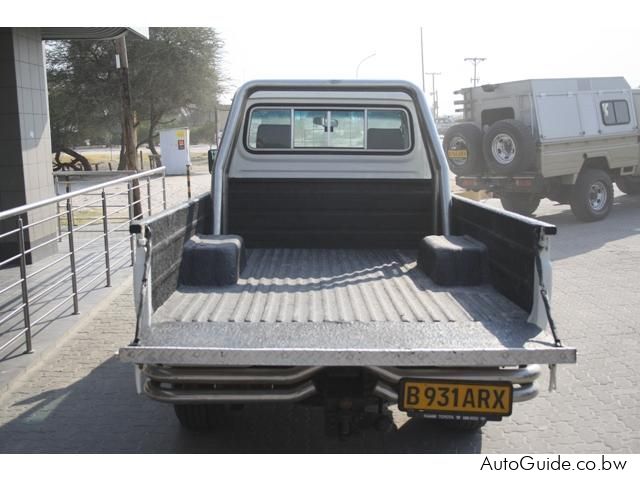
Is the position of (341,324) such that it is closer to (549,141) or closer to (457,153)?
(549,141)

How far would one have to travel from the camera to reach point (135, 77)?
31906 millimetres

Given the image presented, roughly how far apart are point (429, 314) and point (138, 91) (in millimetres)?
30410

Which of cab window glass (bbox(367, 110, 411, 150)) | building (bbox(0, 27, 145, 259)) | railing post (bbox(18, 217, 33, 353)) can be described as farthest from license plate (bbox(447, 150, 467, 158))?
railing post (bbox(18, 217, 33, 353))

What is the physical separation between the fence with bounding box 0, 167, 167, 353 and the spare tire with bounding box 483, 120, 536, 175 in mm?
6139

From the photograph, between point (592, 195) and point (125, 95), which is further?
point (125, 95)

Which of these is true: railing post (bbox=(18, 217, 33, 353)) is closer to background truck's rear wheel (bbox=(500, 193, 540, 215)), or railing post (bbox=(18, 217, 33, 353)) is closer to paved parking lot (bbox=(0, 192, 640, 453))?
paved parking lot (bbox=(0, 192, 640, 453))

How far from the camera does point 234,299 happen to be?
13.9 feet

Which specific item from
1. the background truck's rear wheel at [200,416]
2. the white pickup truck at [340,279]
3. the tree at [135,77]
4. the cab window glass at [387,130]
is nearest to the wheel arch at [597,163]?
the cab window glass at [387,130]

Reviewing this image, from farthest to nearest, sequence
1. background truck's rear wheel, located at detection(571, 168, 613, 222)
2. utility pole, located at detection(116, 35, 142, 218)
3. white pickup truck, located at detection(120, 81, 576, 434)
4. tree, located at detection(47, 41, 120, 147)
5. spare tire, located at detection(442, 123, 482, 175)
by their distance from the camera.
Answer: tree, located at detection(47, 41, 120, 147) → utility pole, located at detection(116, 35, 142, 218) → spare tire, located at detection(442, 123, 482, 175) → background truck's rear wheel, located at detection(571, 168, 613, 222) → white pickup truck, located at detection(120, 81, 576, 434)

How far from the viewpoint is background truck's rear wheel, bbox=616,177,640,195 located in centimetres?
1488

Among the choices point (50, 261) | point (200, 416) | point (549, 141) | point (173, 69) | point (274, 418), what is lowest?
point (274, 418)

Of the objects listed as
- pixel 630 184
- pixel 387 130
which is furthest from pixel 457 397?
pixel 630 184

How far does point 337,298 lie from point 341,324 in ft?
1.85

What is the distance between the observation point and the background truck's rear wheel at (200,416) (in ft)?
13.9
